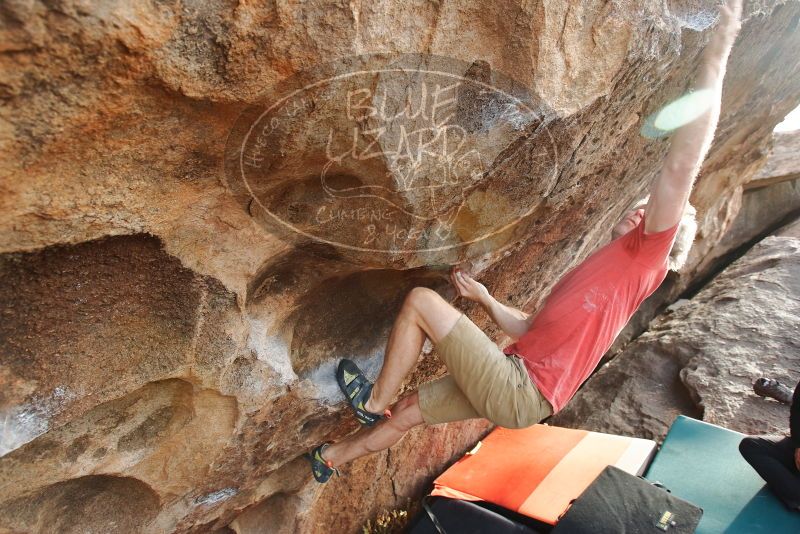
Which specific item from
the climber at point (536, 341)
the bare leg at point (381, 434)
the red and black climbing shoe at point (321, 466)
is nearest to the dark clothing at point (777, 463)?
the climber at point (536, 341)

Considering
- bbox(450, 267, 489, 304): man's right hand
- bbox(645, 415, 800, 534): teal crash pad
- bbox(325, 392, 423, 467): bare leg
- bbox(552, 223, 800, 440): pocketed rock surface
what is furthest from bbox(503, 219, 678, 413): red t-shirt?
bbox(552, 223, 800, 440): pocketed rock surface

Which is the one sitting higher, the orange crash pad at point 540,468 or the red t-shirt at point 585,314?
the red t-shirt at point 585,314

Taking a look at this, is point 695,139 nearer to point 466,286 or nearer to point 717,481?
point 466,286

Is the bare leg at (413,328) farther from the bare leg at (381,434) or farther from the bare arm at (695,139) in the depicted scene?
the bare arm at (695,139)

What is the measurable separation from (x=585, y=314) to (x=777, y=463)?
A: 1.73 meters

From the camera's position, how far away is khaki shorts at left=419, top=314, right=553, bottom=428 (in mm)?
2115

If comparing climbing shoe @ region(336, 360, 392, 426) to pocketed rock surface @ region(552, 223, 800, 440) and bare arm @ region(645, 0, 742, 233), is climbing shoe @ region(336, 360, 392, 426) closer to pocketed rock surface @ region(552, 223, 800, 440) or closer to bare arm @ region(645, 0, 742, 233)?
bare arm @ region(645, 0, 742, 233)

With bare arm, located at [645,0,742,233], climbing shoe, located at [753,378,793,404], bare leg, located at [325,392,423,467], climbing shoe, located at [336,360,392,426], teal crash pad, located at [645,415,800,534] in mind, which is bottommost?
teal crash pad, located at [645,415,800,534]

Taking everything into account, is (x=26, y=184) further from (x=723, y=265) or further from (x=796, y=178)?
(x=796, y=178)

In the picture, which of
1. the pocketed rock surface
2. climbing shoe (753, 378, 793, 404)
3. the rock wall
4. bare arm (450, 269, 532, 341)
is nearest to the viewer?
the rock wall

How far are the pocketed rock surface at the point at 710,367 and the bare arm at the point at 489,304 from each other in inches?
89.5

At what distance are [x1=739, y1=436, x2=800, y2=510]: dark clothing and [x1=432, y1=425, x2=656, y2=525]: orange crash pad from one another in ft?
1.91

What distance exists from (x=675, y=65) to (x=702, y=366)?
10.0 feet

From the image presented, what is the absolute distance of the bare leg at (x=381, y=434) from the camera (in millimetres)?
2383
